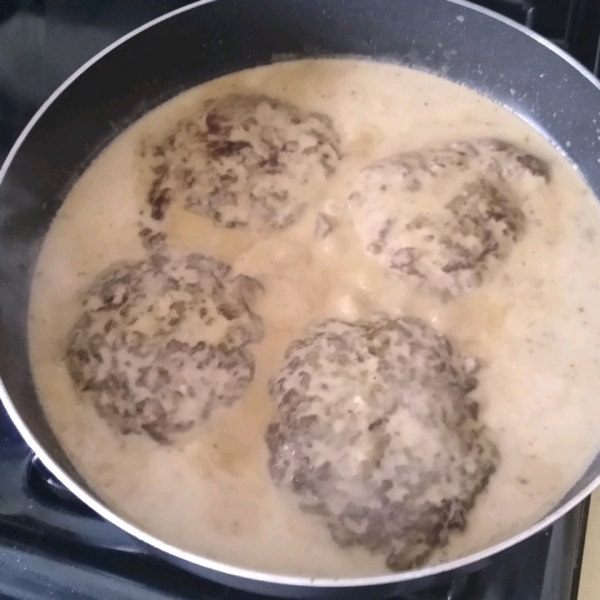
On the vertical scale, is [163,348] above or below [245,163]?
below

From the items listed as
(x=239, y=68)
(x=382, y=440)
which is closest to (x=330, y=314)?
(x=382, y=440)

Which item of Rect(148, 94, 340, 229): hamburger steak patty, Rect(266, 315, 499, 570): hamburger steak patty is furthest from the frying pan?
Rect(266, 315, 499, 570): hamburger steak patty

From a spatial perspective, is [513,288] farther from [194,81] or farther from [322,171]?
[194,81]

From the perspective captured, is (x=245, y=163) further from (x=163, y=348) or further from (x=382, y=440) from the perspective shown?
(x=382, y=440)

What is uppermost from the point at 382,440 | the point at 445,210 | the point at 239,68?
the point at 239,68

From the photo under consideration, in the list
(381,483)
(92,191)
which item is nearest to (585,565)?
(381,483)

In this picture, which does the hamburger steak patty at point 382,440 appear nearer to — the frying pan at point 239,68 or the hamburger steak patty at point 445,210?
the hamburger steak patty at point 445,210
